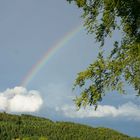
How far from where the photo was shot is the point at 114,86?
30984mm

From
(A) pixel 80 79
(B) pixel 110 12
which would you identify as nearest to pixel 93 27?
(B) pixel 110 12

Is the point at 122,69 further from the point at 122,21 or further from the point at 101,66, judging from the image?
the point at 122,21

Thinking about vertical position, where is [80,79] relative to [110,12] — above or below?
below

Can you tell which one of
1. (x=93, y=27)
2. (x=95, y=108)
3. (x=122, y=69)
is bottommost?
(x=95, y=108)

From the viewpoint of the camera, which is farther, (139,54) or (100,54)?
(100,54)

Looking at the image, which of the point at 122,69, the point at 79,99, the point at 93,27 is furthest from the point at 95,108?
the point at 93,27

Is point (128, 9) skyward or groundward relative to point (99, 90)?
skyward

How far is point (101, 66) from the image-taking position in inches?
1220

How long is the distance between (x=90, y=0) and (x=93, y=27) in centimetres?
184

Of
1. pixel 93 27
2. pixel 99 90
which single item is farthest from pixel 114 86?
pixel 93 27

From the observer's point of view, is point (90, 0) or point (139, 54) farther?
point (90, 0)

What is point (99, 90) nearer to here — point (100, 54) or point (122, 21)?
point (100, 54)

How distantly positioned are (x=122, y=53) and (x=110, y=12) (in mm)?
2844

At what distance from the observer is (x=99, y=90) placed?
101 feet
